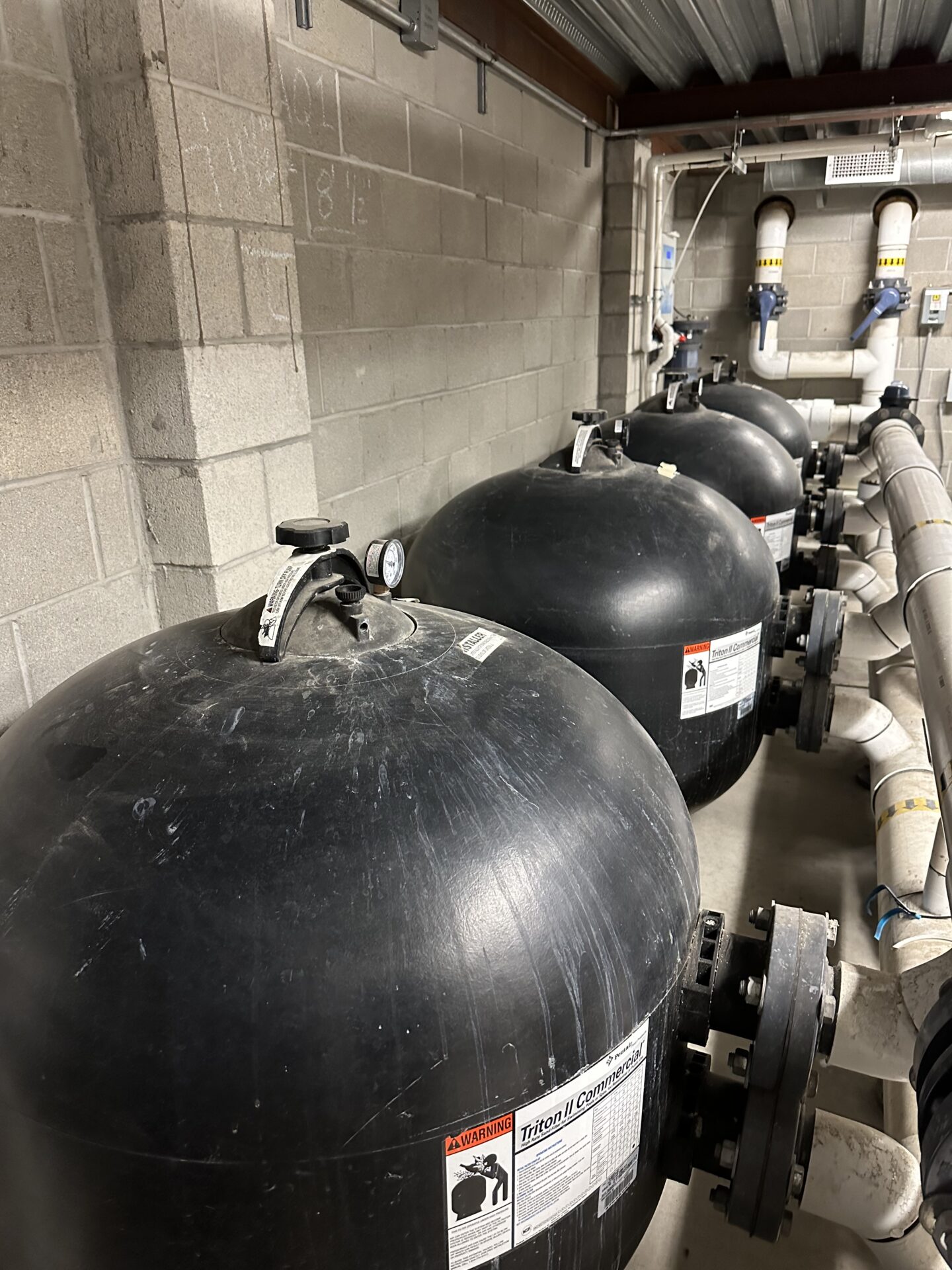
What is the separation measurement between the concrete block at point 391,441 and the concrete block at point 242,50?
0.96 metres

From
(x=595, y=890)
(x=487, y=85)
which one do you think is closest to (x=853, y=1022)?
(x=595, y=890)

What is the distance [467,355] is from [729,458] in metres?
1.03

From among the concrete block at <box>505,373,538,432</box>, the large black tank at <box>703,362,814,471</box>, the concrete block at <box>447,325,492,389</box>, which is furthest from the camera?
the large black tank at <box>703,362,814,471</box>

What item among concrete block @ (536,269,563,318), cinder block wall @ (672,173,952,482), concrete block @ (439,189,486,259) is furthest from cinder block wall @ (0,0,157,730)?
cinder block wall @ (672,173,952,482)

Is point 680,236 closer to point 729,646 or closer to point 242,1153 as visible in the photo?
point 729,646

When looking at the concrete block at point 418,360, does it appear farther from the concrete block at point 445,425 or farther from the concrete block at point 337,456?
the concrete block at point 337,456

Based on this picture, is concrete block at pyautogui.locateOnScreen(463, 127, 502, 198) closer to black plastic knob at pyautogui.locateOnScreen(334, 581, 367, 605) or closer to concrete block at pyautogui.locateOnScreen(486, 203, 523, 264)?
concrete block at pyautogui.locateOnScreen(486, 203, 523, 264)

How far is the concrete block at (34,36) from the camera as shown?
4.56ft

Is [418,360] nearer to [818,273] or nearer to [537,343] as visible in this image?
[537,343]

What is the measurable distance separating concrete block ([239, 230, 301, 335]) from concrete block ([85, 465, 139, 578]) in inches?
15.8

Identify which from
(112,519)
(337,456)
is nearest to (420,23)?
(337,456)

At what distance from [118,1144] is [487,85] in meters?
3.51

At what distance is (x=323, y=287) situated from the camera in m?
2.32

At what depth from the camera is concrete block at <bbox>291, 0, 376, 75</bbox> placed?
7.11 feet
